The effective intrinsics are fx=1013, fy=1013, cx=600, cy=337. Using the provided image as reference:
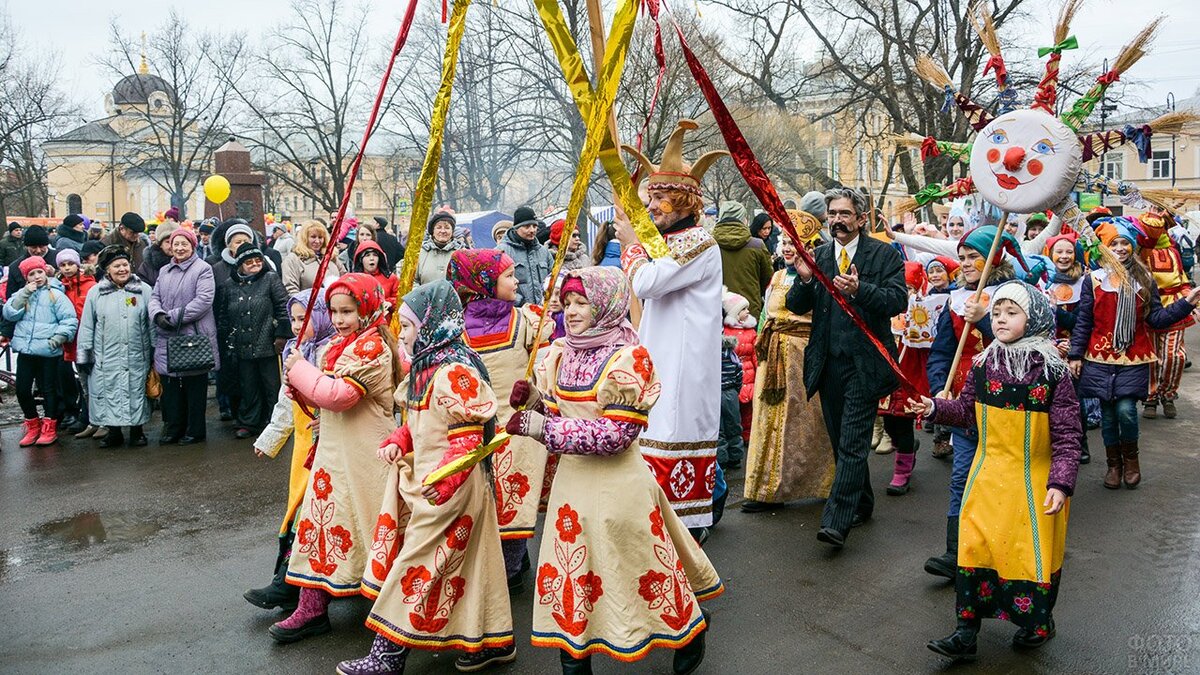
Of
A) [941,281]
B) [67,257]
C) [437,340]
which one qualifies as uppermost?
[67,257]

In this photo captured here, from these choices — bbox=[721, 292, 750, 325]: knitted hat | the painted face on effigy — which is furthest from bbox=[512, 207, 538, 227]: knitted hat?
the painted face on effigy

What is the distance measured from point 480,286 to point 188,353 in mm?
5270

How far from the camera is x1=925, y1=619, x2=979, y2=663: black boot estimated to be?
4242 millimetres

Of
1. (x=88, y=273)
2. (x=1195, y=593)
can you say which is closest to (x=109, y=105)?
(x=88, y=273)

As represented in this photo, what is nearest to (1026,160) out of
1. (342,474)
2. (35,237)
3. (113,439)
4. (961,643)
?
(961,643)

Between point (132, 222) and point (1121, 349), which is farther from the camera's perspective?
point (132, 222)

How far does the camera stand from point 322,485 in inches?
184

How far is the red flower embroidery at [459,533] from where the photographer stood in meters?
4.05

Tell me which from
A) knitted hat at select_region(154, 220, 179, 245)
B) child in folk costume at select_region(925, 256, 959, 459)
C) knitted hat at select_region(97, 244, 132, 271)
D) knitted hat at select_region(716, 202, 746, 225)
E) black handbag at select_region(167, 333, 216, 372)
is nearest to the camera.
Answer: child in folk costume at select_region(925, 256, 959, 459)

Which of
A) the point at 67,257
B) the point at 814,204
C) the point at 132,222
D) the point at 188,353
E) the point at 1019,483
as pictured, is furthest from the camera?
the point at 132,222

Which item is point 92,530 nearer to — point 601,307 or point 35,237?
point 601,307

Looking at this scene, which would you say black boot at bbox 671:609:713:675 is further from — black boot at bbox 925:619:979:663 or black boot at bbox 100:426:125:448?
black boot at bbox 100:426:125:448

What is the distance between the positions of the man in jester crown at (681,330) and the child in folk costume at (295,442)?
5.29 feet

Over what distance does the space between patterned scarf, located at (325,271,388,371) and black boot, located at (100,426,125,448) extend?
5.63 metres
